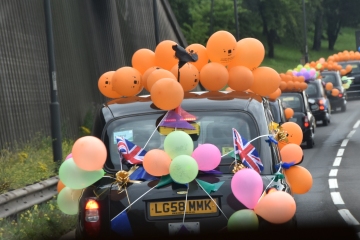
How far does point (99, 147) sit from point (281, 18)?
7007 cm

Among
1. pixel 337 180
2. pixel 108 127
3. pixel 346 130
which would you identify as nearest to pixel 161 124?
pixel 108 127

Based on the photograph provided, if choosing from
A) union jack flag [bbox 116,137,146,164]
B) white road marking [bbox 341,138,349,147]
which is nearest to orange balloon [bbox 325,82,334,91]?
white road marking [bbox 341,138,349,147]

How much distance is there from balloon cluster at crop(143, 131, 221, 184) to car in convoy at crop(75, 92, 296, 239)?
12 cm

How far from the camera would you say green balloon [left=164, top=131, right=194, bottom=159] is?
6.46 m

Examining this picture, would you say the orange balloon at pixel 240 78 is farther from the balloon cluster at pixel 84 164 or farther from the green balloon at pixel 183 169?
the green balloon at pixel 183 169

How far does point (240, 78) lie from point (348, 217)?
3.43 m

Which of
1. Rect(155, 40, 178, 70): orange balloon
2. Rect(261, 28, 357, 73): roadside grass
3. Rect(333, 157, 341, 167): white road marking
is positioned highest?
Rect(155, 40, 178, 70): orange balloon

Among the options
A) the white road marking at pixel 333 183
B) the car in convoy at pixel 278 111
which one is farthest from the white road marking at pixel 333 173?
the car in convoy at pixel 278 111

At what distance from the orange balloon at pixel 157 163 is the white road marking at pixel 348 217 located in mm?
4608

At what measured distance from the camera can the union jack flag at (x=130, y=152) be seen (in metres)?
6.80

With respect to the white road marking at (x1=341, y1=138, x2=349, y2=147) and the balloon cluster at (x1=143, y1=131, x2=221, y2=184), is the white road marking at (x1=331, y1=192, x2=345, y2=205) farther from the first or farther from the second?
the white road marking at (x1=341, y1=138, x2=349, y2=147)

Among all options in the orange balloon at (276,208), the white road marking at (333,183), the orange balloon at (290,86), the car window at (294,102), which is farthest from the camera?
the orange balloon at (290,86)

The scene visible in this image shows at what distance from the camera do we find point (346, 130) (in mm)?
28859

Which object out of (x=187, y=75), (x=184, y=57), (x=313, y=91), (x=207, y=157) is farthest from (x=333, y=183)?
(x=313, y=91)
